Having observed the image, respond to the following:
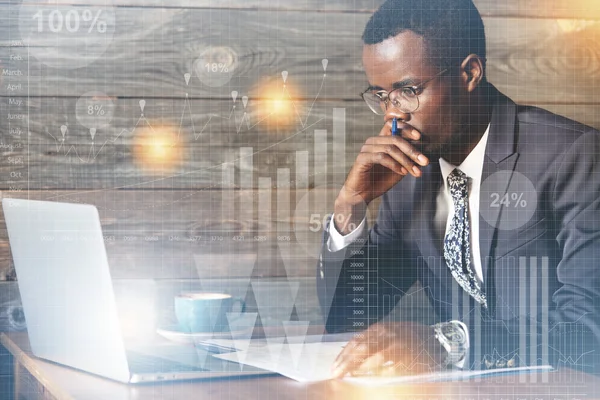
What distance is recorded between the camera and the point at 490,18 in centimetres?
113

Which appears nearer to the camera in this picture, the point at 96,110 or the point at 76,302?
the point at 76,302

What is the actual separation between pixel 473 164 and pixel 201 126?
17.1 inches

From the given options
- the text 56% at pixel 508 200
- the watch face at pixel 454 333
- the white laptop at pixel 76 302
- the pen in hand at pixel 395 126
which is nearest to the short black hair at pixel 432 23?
the pen in hand at pixel 395 126

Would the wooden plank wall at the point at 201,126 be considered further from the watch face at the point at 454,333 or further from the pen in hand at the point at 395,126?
the watch face at the point at 454,333

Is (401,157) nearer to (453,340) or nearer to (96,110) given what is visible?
(453,340)

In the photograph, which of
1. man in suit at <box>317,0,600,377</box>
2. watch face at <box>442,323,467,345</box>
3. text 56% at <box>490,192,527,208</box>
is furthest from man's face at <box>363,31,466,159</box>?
watch face at <box>442,323,467,345</box>

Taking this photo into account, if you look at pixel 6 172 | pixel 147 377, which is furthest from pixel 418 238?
pixel 6 172

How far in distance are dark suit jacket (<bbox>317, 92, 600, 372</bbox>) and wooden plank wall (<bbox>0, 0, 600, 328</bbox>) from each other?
0.29 feet

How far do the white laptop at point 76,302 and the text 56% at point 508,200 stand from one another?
0.49m

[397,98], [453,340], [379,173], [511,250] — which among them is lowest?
[453,340]

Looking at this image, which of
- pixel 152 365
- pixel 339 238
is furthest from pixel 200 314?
pixel 339 238

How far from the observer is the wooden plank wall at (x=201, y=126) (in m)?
1.06

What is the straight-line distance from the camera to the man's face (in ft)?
3.59

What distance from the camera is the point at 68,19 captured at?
41.5 inches
